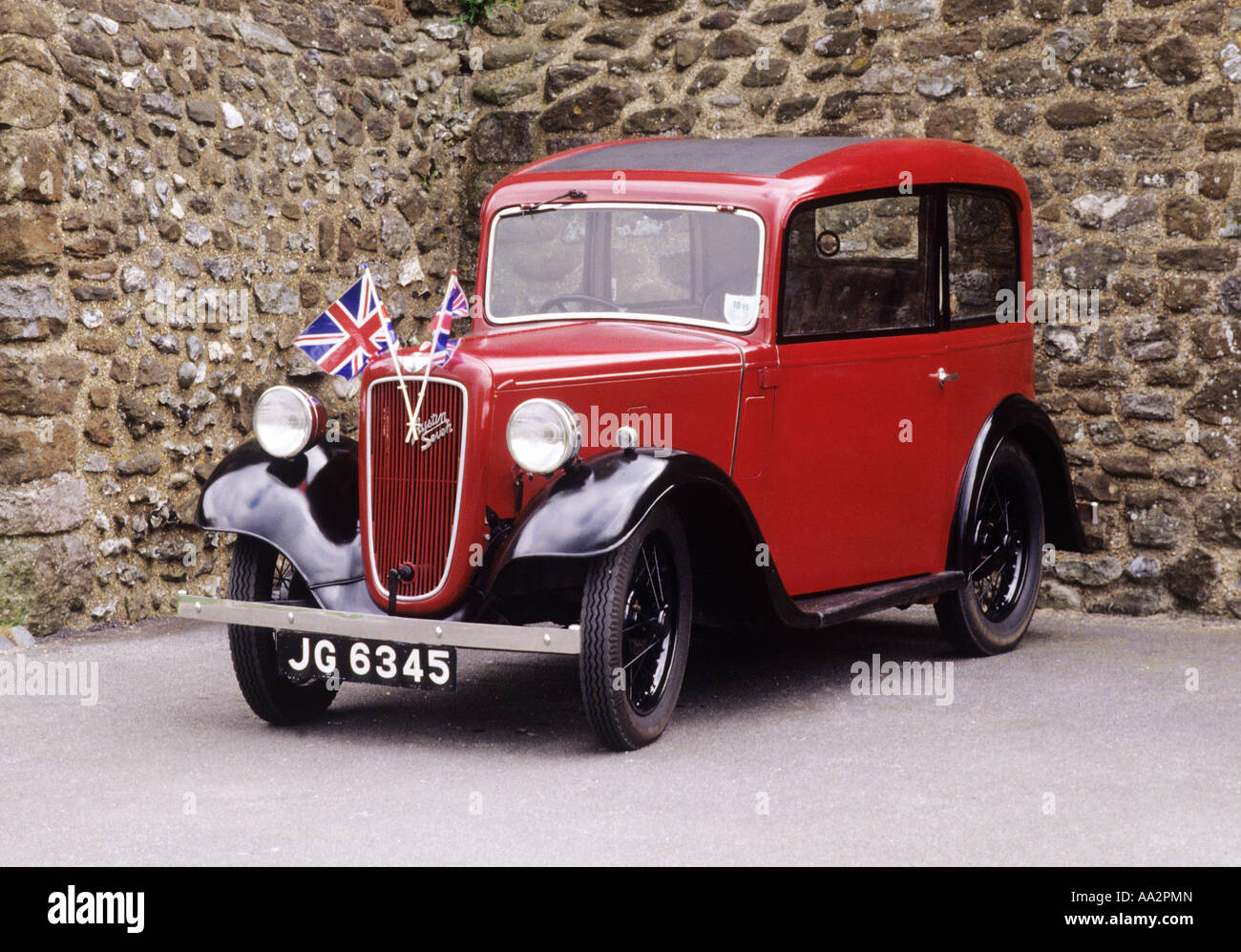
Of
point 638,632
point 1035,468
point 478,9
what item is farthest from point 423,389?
point 478,9

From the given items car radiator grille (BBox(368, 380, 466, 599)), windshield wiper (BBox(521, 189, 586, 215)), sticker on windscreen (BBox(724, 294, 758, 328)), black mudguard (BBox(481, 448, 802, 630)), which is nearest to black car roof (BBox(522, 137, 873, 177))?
windshield wiper (BBox(521, 189, 586, 215))

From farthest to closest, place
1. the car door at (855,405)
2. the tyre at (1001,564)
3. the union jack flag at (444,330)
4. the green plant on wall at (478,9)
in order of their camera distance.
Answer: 1. the green plant on wall at (478,9)
2. the tyre at (1001,564)
3. the car door at (855,405)
4. the union jack flag at (444,330)

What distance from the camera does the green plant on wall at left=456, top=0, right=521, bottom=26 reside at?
28.8 ft

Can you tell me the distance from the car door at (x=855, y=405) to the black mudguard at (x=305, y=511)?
137 centimetres

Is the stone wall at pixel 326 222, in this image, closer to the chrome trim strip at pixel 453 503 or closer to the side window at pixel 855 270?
the side window at pixel 855 270

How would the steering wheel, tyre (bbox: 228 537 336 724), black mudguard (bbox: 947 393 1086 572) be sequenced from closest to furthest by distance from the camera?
tyre (bbox: 228 537 336 724) → the steering wheel → black mudguard (bbox: 947 393 1086 572)

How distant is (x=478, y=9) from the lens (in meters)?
8.79

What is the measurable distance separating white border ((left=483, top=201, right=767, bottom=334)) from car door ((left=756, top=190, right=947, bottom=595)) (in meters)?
0.10

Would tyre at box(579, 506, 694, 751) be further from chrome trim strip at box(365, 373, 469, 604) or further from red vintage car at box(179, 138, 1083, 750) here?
chrome trim strip at box(365, 373, 469, 604)

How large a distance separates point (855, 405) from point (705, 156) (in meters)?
1.09

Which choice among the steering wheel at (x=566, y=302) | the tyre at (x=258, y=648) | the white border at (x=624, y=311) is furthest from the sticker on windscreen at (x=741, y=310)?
the tyre at (x=258, y=648)

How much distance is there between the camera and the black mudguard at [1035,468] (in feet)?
18.9

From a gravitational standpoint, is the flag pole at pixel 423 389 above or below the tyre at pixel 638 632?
above

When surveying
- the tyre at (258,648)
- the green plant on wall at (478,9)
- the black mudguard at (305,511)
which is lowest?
the tyre at (258,648)
